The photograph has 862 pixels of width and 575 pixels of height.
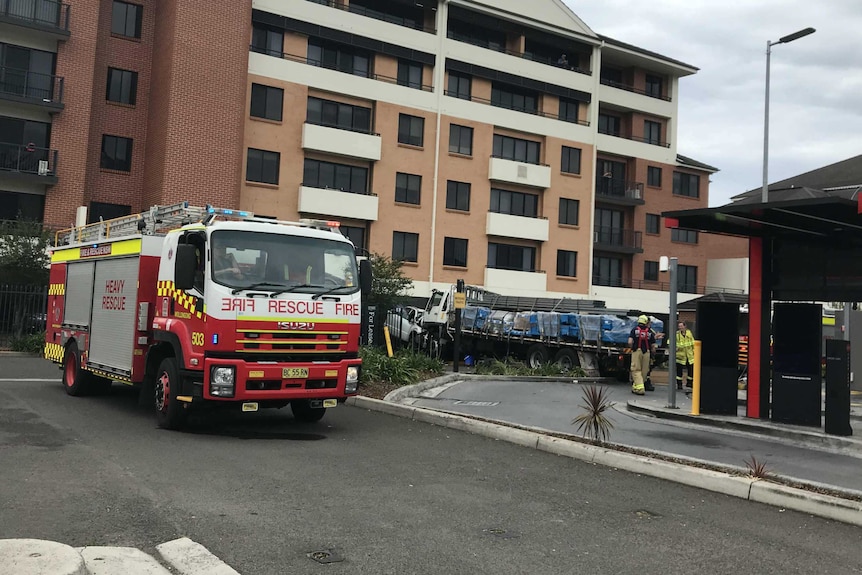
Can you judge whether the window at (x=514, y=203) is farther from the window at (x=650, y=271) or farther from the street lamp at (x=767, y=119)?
the street lamp at (x=767, y=119)

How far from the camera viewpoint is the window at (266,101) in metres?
34.7

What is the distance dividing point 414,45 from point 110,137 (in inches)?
604

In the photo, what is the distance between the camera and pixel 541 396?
15539 millimetres

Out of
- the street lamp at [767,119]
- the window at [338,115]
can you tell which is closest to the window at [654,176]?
the window at [338,115]

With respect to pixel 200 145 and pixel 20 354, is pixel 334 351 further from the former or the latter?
pixel 200 145

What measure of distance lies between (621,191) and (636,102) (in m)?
5.52

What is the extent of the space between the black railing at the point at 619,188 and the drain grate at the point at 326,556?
1682 inches

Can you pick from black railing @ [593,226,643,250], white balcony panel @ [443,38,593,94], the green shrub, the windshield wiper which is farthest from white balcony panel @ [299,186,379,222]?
the windshield wiper

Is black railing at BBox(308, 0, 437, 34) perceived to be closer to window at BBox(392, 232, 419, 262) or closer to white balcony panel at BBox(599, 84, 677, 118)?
window at BBox(392, 232, 419, 262)

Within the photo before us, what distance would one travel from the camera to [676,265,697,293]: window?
160 ft

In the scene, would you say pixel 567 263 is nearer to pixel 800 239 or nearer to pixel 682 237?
pixel 682 237

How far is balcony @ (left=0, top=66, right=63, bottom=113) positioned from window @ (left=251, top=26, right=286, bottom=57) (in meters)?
8.67

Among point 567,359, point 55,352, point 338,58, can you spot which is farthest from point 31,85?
point 567,359

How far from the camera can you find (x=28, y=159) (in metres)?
30.4
